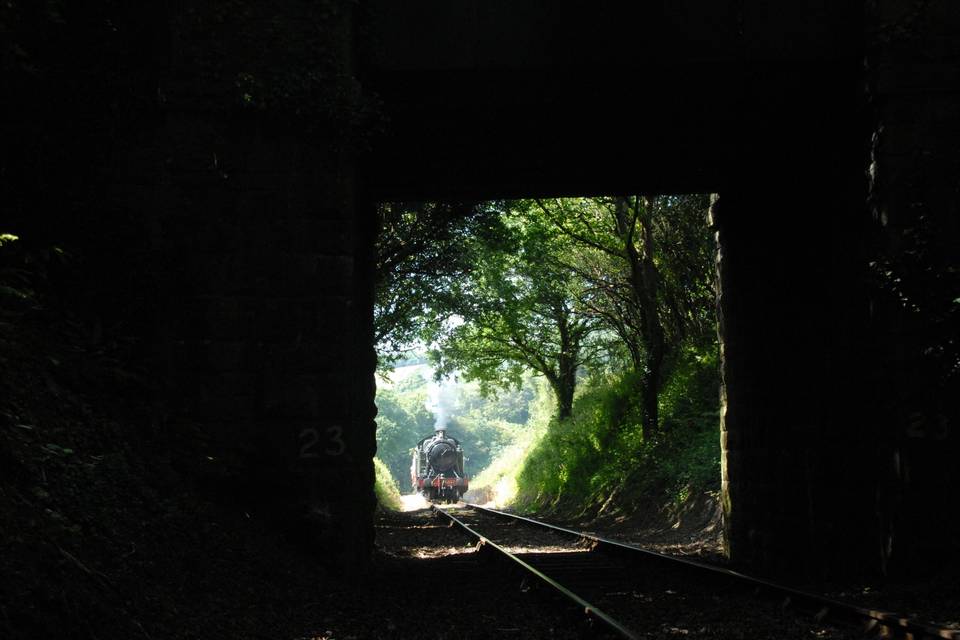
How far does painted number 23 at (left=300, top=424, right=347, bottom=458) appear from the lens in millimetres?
9391

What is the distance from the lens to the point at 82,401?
7957 mm

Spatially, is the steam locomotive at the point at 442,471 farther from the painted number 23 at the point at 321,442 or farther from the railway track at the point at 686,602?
the painted number 23 at the point at 321,442

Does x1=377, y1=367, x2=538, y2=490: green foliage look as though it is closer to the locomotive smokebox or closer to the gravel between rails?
the locomotive smokebox

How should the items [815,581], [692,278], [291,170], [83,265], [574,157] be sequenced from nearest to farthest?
1. [83,265]
2. [291,170]
3. [815,581]
4. [574,157]
5. [692,278]

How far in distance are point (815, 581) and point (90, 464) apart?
764 cm

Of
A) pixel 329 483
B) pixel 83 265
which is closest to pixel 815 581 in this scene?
pixel 329 483

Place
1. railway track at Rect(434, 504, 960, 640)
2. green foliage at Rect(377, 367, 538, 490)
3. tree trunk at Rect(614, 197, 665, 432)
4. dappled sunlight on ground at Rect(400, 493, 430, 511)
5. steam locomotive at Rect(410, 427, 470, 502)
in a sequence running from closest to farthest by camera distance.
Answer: railway track at Rect(434, 504, 960, 640) < tree trunk at Rect(614, 197, 665, 432) < dappled sunlight on ground at Rect(400, 493, 430, 511) < steam locomotive at Rect(410, 427, 470, 502) < green foliage at Rect(377, 367, 538, 490)

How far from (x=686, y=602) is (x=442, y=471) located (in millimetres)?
38878

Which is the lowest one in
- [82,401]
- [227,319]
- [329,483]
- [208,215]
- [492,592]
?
[492,592]

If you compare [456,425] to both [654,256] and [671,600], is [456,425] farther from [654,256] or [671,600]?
[671,600]

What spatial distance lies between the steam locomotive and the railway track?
32.7m

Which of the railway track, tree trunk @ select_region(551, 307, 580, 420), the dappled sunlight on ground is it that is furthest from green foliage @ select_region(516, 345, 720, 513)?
the railway track

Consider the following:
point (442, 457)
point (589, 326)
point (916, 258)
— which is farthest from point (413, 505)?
point (916, 258)

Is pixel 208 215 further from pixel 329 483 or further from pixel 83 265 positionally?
pixel 329 483
